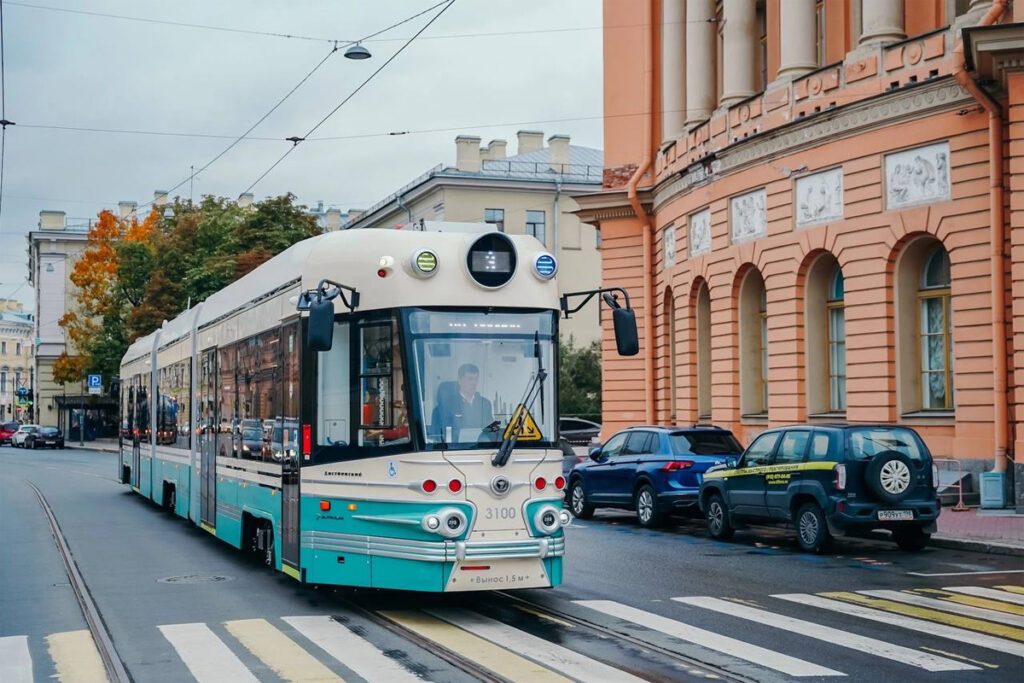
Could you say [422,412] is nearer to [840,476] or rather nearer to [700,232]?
[840,476]

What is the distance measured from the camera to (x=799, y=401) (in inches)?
1062

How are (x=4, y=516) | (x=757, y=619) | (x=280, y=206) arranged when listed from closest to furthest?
1. (x=757, y=619)
2. (x=4, y=516)
3. (x=280, y=206)

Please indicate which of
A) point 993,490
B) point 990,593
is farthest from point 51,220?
point 990,593

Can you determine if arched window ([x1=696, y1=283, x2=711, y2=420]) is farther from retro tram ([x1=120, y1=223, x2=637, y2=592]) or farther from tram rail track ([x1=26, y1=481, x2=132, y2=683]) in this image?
retro tram ([x1=120, y1=223, x2=637, y2=592])

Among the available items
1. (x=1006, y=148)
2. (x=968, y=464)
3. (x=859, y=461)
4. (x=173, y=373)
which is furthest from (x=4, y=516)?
(x=1006, y=148)

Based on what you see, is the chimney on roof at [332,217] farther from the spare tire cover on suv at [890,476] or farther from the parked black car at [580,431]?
the spare tire cover on suv at [890,476]

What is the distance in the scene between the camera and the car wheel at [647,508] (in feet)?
67.2

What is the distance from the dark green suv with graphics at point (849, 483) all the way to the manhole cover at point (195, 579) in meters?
7.40

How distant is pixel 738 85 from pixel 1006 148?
9.24 metres

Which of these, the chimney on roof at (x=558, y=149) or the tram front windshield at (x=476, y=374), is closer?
the tram front windshield at (x=476, y=374)

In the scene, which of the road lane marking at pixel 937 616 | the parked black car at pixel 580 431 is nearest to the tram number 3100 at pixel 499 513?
the road lane marking at pixel 937 616

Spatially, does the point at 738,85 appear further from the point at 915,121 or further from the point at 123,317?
the point at 123,317

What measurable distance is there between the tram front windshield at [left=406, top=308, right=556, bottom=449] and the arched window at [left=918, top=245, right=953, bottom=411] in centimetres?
1434

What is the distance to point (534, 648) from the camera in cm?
973
